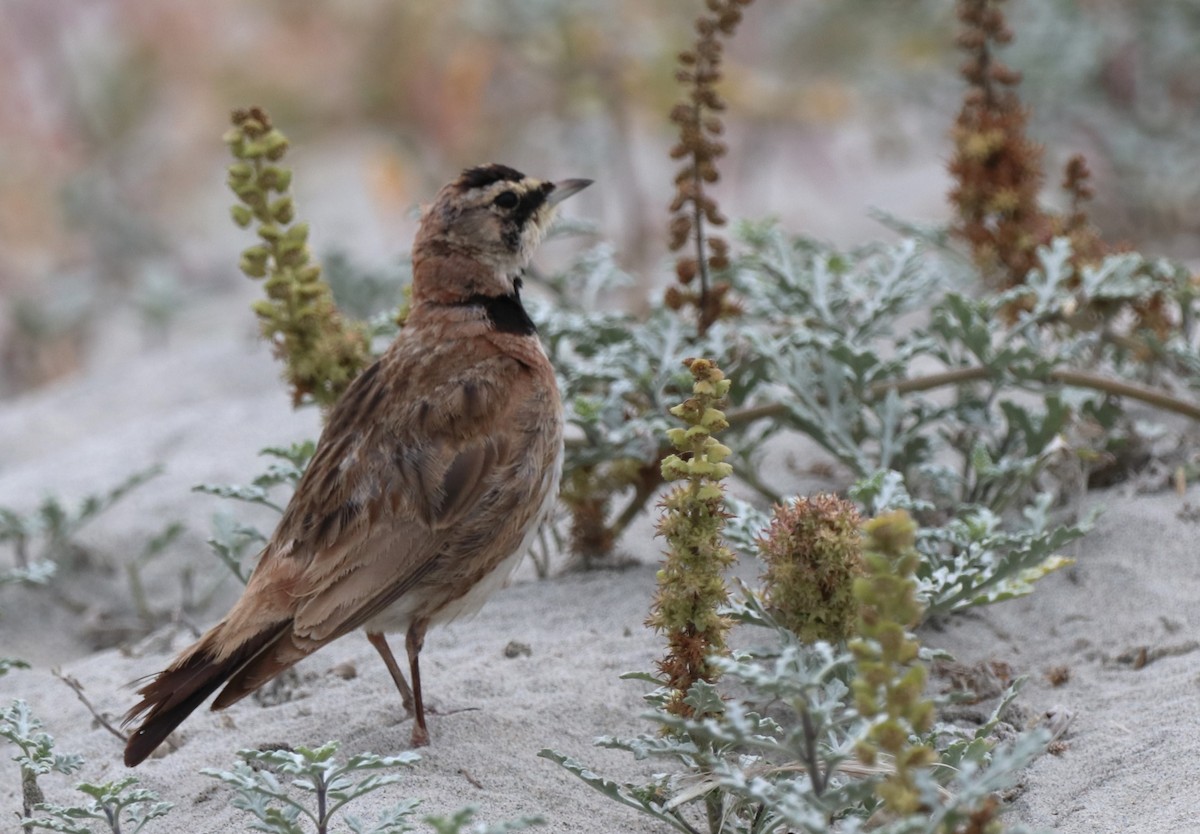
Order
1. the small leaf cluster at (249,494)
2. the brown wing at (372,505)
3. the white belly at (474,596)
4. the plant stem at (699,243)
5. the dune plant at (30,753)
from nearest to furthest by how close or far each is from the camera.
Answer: the dune plant at (30,753), the brown wing at (372,505), the white belly at (474,596), the small leaf cluster at (249,494), the plant stem at (699,243)

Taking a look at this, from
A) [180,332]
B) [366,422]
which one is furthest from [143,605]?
[180,332]

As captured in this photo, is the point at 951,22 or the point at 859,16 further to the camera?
the point at 859,16

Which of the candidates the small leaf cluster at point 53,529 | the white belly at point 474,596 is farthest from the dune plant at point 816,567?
the small leaf cluster at point 53,529

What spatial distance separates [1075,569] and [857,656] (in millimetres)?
2089

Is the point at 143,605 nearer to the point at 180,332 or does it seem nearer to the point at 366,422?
the point at 366,422

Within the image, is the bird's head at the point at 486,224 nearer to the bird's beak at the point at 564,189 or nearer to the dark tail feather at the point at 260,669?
the bird's beak at the point at 564,189

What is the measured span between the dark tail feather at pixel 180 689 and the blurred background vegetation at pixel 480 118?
142 inches

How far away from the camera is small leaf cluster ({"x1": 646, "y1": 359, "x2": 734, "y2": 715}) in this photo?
2.74m

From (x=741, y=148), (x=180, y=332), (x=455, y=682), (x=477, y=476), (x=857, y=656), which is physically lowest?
(x=455, y=682)

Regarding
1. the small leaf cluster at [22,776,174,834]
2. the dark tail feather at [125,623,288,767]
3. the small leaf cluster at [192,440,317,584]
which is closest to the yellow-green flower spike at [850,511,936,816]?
the small leaf cluster at [22,776,174,834]

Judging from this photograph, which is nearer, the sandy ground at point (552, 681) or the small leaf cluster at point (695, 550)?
the small leaf cluster at point (695, 550)

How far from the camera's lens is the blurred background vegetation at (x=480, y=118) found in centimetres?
742

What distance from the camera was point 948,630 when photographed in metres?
3.91

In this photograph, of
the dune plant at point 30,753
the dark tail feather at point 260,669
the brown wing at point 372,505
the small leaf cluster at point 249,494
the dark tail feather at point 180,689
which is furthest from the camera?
the small leaf cluster at point 249,494
